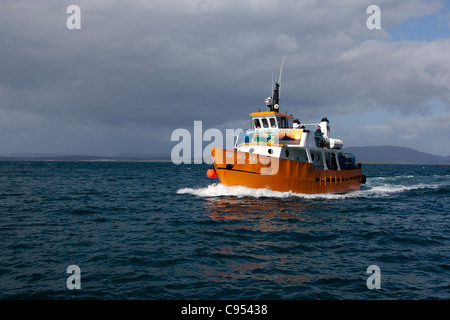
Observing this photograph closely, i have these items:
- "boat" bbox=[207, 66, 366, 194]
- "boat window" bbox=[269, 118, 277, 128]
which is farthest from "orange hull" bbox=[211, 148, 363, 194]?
"boat window" bbox=[269, 118, 277, 128]

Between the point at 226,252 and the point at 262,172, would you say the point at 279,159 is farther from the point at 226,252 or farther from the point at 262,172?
the point at 226,252

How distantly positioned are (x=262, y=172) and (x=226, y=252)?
1132 cm

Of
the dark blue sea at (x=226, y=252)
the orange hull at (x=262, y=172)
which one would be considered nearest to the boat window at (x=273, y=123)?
the orange hull at (x=262, y=172)

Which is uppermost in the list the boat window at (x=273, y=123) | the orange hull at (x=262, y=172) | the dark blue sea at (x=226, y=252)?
the boat window at (x=273, y=123)

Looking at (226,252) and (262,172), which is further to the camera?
(262,172)

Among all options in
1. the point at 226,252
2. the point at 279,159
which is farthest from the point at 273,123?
the point at 226,252

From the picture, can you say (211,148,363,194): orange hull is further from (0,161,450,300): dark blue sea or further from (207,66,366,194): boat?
(0,161,450,300): dark blue sea

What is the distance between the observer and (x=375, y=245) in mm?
11906

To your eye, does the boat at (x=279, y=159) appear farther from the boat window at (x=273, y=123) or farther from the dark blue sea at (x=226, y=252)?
the dark blue sea at (x=226, y=252)

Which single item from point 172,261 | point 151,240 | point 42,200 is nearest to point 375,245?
point 172,261

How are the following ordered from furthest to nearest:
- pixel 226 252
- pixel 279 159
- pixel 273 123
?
pixel 273 123
pixel 279 159
pixel 226 252

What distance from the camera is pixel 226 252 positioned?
35.8ft

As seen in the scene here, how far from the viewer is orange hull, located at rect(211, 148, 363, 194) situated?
21.3 meters

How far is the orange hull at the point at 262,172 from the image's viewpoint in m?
21.3
